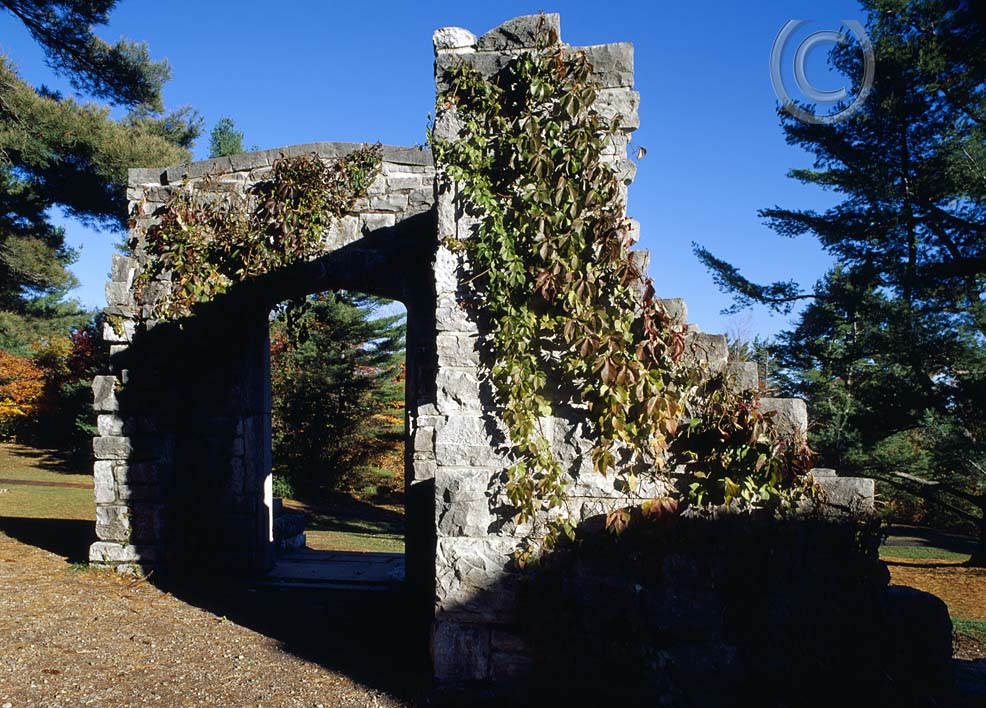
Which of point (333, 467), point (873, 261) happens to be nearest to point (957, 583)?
point (873, 261)

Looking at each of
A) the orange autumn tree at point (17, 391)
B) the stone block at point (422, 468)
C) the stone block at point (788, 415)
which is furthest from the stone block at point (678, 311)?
the orange autumn tree at point (17, 391)

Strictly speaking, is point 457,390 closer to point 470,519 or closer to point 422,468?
point 470,519

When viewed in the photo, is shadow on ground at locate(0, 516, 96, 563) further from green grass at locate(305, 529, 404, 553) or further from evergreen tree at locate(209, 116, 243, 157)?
evergreen tree at locate(209, 116, 243, 157)

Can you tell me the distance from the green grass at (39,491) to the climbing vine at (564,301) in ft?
31.1

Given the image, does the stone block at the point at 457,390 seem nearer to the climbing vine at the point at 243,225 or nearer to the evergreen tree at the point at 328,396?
the climbing vine at the point at 243,225

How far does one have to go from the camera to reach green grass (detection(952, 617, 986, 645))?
19.3 ft

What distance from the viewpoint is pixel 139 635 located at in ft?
16.3

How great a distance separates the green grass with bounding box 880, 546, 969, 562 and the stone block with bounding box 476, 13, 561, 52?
11.5m

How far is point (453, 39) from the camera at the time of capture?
391cm

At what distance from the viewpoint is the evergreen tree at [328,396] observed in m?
17.0

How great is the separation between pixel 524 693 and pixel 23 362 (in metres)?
23.6

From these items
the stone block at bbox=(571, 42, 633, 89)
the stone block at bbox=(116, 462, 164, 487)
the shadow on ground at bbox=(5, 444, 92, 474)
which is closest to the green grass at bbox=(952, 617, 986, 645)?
the stone block at bbox=(571, 42, 633, 89)

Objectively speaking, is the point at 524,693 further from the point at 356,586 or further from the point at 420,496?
the point at 356,586

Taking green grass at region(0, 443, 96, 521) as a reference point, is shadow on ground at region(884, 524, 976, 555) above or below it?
below
